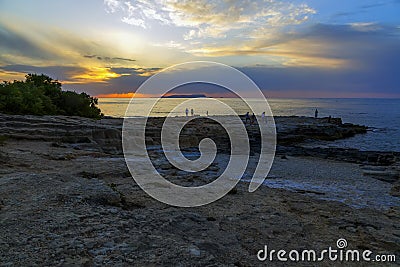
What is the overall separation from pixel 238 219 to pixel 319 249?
224 cm

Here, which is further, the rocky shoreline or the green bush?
the green bush

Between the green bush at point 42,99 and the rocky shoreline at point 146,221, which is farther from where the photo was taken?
the green bush at point 42,99

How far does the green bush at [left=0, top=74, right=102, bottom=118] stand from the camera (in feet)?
78.7

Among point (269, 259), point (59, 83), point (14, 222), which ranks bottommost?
point (269, 259)

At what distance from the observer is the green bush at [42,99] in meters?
24.0

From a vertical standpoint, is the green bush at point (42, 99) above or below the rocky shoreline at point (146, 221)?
above

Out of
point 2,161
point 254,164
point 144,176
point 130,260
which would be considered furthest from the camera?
point 254,164

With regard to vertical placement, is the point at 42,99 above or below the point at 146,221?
above

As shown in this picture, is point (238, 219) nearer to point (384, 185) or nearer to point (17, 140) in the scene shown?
point (384, 185)

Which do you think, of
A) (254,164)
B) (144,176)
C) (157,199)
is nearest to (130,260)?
→ (157,199)

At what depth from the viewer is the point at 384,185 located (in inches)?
584

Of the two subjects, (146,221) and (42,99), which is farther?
(42,99)

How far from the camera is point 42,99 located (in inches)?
1057

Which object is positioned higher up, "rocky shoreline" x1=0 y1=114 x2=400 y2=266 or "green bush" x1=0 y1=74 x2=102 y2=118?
"green bush" x1=0 y1=74 x2=102 y2=118
